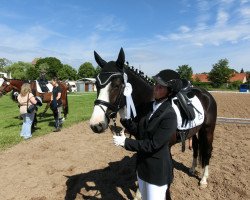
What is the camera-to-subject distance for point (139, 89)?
4133mm

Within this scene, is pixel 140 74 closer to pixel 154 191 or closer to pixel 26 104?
pixel 154 191

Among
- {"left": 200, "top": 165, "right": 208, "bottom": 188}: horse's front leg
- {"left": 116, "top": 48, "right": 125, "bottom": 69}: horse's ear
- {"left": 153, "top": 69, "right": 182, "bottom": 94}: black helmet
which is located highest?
{"left": 116, "top": 48, "right": 125, "bottom": 69}: horse's ear

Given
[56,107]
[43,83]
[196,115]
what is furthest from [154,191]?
[43,83]

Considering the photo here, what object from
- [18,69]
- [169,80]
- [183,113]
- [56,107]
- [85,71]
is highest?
[18,69]

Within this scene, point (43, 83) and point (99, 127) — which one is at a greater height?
point (43, 83)

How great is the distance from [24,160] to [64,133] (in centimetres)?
334

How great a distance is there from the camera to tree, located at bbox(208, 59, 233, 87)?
7742 centimetres

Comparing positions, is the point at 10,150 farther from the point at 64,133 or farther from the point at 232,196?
the point at 232,196

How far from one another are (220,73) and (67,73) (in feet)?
162

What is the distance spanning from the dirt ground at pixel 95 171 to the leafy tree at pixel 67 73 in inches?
3154

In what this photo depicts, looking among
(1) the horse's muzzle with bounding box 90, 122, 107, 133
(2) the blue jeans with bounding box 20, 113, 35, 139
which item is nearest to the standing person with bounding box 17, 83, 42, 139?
(2) the blue jeans with bounding box 20, 113, 35, 139

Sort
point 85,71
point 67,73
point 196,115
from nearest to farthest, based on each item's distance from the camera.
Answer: point 196,115 < point 67,73 < point 85,71

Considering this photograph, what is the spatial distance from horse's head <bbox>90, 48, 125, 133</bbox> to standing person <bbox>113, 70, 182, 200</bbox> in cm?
58

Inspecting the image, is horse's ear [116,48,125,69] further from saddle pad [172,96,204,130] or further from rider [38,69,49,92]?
rider [38,69,49,92]
